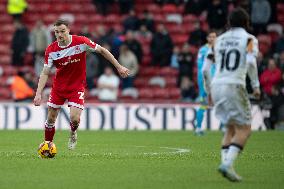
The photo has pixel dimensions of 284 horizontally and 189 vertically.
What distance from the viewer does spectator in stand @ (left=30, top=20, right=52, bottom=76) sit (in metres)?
29.9

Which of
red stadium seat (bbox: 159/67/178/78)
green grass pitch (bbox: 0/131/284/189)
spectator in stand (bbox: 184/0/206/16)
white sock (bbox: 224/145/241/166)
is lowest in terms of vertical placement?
green grass pitch (bbox: 0/131/284/189)

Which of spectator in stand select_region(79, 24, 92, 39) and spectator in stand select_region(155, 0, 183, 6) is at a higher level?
spectator in stand select_region(155, 0, 183, 6)

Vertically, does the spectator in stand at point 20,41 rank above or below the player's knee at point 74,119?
above

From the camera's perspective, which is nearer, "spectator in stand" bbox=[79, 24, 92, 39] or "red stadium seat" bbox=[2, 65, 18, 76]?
"spectator in stand" bbox=[79, 24, 92, 39]

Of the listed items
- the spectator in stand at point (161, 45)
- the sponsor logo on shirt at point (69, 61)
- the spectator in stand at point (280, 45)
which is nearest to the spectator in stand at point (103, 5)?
the spectator in stand at point (161, 45)

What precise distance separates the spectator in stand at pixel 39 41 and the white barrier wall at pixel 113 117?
8.54 feet

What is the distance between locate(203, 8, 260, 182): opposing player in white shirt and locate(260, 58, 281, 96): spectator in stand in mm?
15775

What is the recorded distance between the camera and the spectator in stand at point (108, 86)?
93.2 feet

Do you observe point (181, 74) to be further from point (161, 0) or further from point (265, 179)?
point (265, 179)

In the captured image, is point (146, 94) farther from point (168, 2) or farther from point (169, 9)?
point (168, 2)

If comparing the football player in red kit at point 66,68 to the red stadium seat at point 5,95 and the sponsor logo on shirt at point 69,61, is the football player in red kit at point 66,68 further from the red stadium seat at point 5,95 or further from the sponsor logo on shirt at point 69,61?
the red stadium seat at point 5,95

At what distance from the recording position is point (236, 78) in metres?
11.1

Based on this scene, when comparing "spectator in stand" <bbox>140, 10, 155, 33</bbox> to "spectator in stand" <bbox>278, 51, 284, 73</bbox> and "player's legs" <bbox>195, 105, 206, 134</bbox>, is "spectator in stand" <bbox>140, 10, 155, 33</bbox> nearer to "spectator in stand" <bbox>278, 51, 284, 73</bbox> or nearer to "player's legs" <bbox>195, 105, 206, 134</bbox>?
"spectator in stand" <bbox>278, 51, 284, 73</bbox>

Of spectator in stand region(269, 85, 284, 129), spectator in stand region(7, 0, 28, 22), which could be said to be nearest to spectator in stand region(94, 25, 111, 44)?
spectator in stand region(7, 0, 28, 22)
